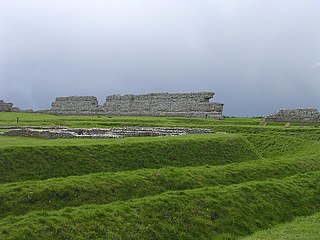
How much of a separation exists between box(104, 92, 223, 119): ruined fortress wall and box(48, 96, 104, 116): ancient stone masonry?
8.09ft

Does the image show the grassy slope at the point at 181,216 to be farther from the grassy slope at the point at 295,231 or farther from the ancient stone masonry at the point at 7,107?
the ancient stone masonry at the point at 7,107

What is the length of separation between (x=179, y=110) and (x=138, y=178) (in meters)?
48.2

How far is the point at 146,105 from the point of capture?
69125mm

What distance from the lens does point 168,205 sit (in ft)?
51.8

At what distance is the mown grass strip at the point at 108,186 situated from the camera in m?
14.9

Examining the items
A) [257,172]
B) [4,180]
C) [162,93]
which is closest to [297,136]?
[257,172]

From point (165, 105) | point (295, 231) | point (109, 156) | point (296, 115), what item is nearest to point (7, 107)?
point (165, 105)

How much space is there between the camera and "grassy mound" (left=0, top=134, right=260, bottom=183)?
18250mm

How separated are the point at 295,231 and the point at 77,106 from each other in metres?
64.6

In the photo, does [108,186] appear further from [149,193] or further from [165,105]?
[165,105]

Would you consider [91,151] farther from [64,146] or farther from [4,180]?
[4,180]

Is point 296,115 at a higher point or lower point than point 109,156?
higher

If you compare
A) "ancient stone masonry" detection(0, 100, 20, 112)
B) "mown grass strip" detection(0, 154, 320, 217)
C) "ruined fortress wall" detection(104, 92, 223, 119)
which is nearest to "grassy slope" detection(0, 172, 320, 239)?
"mown grass strip" detection(0, 154, 320, 217)

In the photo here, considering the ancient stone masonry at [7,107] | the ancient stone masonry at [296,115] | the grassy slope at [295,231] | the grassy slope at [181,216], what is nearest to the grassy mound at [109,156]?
the grassy slope at [181,216]
